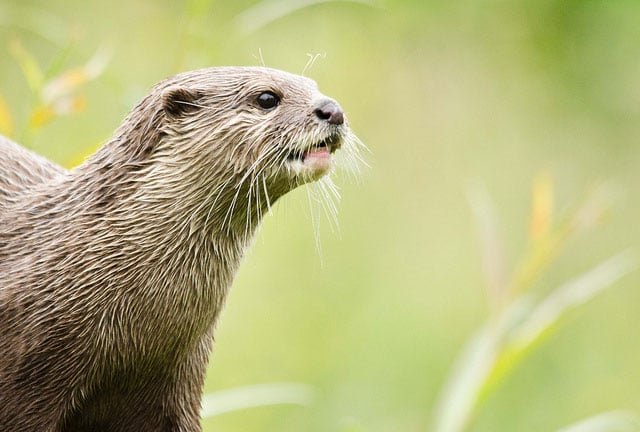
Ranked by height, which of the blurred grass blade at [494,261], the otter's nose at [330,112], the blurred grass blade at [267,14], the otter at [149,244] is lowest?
the otter at [149,244]

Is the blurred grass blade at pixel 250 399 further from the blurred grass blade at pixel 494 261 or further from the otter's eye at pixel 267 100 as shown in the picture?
the otter's eye at pixel 267 100

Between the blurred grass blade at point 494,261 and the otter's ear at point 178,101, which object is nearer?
the otter's ear at point 178,101

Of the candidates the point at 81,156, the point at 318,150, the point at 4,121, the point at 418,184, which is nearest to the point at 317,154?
the point at 318,150

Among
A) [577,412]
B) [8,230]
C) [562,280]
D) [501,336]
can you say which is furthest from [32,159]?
[562,280]

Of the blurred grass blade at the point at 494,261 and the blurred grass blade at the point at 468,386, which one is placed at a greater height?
the blurred grass blade at the point at 494,261

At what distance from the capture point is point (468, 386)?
10.9 feet

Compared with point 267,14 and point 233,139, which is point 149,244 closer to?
point 233,139

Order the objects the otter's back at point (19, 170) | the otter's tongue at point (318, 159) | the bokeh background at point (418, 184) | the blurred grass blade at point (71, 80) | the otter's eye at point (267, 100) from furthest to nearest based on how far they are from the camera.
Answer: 1. the bokeh background at point (418, 184)
2. the blurred grass blade at point (71, 80)
3. the otter's back at point (19, 170)
4. the otter's eye at point (267, 100)
5. the otter's tongue at point (318, 159)

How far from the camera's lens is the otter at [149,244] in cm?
276

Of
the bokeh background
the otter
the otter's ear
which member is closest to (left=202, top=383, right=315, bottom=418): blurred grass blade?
the otter

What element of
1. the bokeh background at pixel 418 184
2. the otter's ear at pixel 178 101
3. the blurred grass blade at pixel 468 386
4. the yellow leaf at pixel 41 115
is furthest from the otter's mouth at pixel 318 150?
the bokeh background at pixel 418 184

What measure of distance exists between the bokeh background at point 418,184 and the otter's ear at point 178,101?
91.3 inches

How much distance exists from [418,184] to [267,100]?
14.2 ft

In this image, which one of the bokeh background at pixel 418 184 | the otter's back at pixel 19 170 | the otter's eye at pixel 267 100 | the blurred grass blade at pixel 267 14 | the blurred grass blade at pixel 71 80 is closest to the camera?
the otter's eye at pixel 267 100
